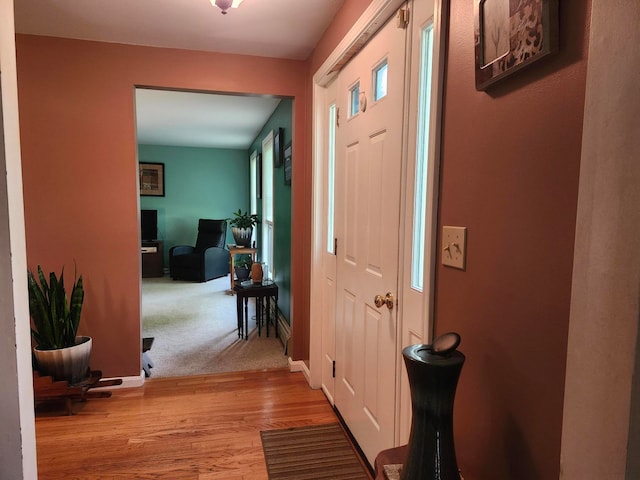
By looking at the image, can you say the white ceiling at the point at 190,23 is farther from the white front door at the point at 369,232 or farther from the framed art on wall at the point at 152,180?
the framed art on wall at the point at 152,180

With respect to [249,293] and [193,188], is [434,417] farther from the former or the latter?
[193,188]

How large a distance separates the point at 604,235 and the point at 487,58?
1.78 feet

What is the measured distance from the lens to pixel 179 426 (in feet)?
7.11

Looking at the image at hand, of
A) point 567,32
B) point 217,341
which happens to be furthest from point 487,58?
point 217,341

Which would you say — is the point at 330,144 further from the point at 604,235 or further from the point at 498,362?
the point at 604,235

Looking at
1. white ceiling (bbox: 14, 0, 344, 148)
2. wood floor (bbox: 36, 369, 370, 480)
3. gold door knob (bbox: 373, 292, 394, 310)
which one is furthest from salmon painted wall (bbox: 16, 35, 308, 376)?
gold door knob (bbox: 373, 292, 394, 310)

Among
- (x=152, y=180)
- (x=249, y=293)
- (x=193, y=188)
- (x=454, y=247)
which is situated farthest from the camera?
(x=193, y=188)

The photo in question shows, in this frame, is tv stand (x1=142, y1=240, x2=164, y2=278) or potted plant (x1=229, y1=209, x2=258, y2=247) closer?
potted plant (x1=229, y1=209, x2=258, y2=247)

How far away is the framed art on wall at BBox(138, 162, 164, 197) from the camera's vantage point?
22.4 ft

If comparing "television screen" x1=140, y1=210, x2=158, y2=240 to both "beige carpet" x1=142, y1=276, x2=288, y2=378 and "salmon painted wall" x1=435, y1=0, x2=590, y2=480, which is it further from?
"salmon painted wall" x1=435, y1=0, x2=590, y2=480

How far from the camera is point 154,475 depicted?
69.4 inches

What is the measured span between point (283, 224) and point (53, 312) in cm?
196

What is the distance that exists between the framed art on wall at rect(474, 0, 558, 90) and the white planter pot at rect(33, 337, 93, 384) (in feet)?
8.35

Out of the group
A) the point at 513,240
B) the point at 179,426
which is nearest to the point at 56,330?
the point at 179,426
